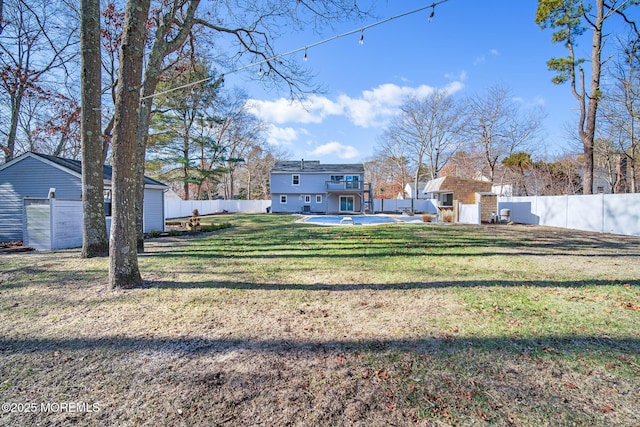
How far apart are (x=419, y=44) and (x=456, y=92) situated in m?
22.5

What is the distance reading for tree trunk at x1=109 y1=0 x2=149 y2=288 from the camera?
14.0 feet

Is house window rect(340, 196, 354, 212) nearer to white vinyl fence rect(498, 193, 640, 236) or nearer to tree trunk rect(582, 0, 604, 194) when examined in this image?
white vinyl fence rect(498, 193, 640, 236)

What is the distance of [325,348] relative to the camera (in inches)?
106

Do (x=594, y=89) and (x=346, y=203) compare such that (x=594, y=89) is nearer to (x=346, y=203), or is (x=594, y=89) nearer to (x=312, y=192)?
(x=346, y=203)

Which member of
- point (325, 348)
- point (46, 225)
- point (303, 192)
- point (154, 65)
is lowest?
point (325, 348)

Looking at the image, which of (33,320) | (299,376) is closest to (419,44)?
(299,376)

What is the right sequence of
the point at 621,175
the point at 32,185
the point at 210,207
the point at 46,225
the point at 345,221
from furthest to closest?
1. the point at 210,207
2. the point at 621,175
3. the point at 345,221
4. the point at 32,185
5. the point at 46,225

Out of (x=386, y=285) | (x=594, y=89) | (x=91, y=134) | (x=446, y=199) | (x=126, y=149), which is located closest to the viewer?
(x=126, y=149)

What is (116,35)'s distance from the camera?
1273 centimetres

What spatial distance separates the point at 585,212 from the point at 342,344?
15.1m

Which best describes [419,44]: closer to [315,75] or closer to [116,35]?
[315,75]

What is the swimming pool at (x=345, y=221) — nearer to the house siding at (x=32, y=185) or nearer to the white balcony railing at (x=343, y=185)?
the white balcony railing at (x=343, y=185)

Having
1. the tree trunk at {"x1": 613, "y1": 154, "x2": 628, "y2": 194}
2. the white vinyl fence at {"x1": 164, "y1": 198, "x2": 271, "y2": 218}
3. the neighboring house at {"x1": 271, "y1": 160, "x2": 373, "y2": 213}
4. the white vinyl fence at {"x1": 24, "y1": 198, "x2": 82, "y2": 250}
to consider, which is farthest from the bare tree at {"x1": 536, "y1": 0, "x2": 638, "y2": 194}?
A: the white vinyl fence at {"x1": 164, "y1": 198, "x2": 271, "y2": 218}

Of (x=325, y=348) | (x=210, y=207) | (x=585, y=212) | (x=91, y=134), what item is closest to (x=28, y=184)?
(x=91, y=134)
